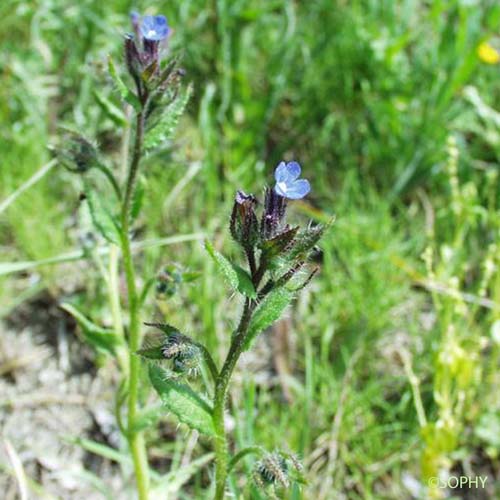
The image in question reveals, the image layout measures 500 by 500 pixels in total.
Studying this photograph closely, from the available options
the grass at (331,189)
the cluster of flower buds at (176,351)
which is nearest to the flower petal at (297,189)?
the cluster of flower buds at (176,351)

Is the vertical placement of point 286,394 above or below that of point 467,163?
below

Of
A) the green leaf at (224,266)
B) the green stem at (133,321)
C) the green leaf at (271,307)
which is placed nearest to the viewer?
the green leaf at (224,266)

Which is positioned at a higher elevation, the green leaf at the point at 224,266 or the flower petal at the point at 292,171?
the flower petal at the point at 292,171

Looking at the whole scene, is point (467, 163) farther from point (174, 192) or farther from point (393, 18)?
point (174, 192)

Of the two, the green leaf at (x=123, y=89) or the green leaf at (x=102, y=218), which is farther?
the green leaf at (x=102, y=218)

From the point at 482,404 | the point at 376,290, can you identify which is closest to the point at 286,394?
the point at 376,290

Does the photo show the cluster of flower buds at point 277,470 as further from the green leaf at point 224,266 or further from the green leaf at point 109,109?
the green leaf at point 109,109

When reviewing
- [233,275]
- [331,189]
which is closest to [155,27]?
[233,275]
